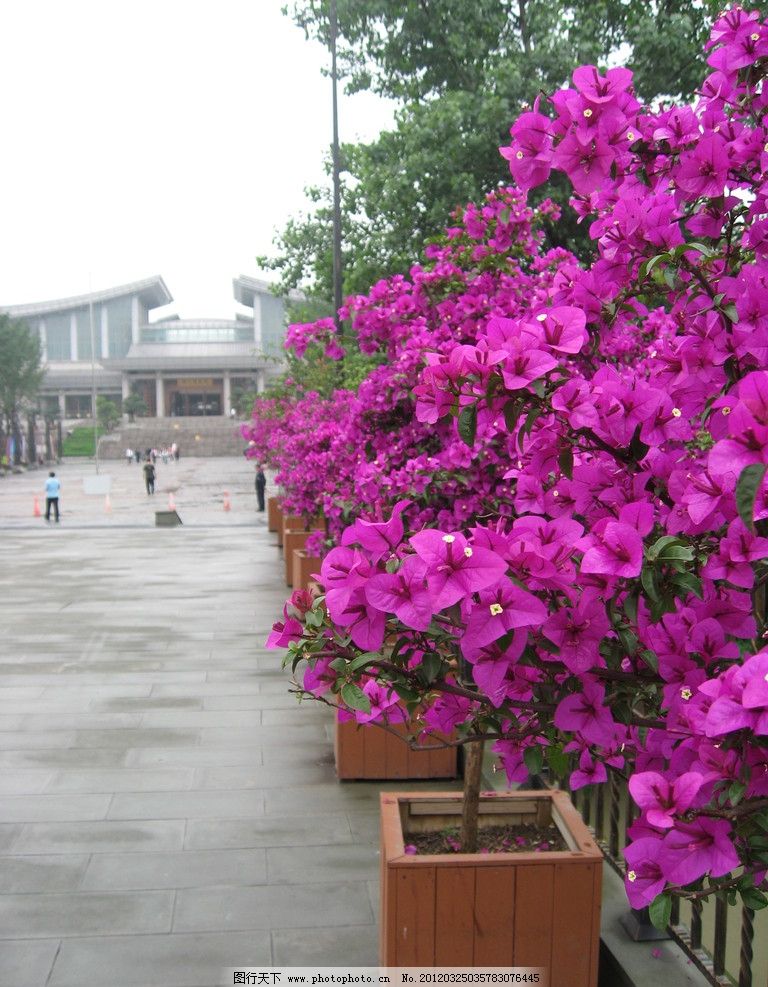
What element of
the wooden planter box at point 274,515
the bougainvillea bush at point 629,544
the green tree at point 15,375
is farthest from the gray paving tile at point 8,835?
the green tree at point 15,375

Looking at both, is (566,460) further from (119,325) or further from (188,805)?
(119,325)

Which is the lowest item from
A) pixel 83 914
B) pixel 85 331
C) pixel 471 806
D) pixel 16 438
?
pixel 83 914

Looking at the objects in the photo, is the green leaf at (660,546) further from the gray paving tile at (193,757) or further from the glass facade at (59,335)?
the glass facade at (59,335)

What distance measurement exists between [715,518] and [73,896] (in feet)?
12.3

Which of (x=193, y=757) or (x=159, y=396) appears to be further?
(x=159, y=396)

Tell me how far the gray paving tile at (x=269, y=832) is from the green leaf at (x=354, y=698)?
3515 millimetres

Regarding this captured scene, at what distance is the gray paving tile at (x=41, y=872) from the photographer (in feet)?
15.2

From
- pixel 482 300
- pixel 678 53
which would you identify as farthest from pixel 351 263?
pixel 482 300

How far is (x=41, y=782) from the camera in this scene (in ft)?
19.8

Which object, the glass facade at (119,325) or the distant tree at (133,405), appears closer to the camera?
the distant tree at (133,405)

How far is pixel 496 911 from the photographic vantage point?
3477 millimetres

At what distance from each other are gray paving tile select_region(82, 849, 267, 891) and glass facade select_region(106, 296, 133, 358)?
317ft

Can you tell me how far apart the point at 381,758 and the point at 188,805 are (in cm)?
115

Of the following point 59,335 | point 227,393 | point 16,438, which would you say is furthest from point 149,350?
point 16,438
